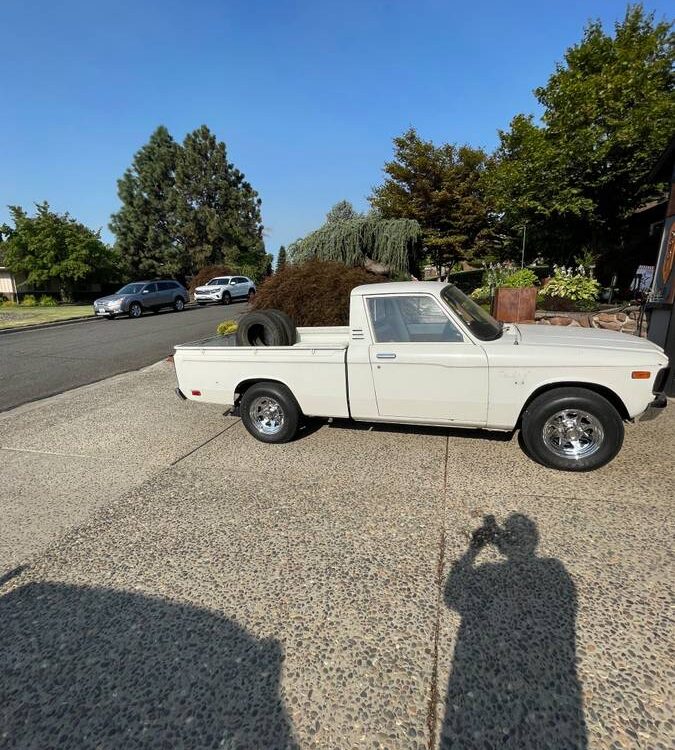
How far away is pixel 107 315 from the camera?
1977cm

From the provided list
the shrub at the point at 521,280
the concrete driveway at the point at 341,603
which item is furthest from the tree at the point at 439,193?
the concrete driveway at the point at 341,603

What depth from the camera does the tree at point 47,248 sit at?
25.6m

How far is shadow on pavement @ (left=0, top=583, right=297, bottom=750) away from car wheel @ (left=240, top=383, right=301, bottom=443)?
2.24m

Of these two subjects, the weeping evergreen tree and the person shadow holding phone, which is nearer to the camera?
the person shadow holding phone

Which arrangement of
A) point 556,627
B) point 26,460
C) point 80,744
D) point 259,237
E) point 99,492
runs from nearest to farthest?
point 80,744
point 556,627
point 99,492
point 26,460
point 259,237

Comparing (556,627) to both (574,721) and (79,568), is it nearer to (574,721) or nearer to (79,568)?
(574,721)

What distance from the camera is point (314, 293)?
32.5 feet

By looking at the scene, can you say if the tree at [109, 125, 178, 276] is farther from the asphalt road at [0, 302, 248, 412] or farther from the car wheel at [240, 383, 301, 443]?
the car wheel at [240, 383, 301, 443]

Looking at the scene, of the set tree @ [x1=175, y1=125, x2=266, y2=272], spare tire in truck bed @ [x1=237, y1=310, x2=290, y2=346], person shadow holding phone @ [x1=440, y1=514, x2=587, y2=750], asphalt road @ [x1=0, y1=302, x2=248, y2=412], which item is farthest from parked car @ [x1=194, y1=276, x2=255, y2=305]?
person shadow holding phone @ [x1=440, y1=514, x2=587, y2=750]

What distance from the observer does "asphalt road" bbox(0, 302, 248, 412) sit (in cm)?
791

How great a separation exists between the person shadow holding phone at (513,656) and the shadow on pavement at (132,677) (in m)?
0.79

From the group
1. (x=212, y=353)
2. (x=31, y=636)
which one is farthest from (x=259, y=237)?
(x=31, y=636)

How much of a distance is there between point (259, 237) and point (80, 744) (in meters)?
44.5

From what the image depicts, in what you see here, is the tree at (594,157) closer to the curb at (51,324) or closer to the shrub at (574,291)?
the shrub at (574,291)
